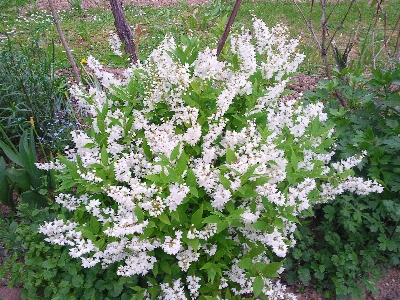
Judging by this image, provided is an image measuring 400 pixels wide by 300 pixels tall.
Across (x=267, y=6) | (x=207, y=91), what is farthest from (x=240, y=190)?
(x=267, y=6)

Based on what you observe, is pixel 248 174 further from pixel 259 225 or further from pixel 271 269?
pixel 271 269

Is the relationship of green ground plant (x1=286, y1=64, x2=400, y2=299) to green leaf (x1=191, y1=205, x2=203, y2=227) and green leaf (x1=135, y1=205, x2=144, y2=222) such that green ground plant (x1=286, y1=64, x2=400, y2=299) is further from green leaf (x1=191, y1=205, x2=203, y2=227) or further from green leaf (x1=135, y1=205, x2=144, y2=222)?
green leaf (x1=135, y1=205, x2=144, y2=222)

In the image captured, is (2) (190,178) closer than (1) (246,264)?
Yes

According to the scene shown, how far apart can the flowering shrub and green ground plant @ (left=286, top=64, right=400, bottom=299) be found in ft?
1.09

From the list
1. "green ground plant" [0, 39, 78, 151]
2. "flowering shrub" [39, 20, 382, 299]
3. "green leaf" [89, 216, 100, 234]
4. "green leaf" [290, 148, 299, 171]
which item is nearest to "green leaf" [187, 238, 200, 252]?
"flowering shrub" [39, 20, 382, 299]

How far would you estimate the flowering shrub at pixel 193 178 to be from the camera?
1839 mm

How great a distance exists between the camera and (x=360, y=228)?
2719 millimetres

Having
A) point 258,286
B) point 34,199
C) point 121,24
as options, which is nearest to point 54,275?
point 34,199

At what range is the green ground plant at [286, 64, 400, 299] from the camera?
2557mm

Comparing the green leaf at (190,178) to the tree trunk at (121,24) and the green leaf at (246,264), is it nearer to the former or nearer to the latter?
the green leaf at (246,264)

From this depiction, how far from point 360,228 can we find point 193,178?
1.55 meters

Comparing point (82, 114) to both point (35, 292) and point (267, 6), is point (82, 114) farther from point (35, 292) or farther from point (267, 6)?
point (267, 6)

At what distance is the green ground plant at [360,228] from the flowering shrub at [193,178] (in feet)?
1.09

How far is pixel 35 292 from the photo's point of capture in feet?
7.63
